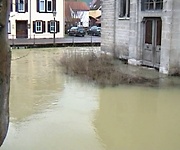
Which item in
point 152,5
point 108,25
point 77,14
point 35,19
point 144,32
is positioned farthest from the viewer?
point 77,14

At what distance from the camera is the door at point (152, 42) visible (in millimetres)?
19375

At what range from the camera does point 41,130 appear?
9.55 metres

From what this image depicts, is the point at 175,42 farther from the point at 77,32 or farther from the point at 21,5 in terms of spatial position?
the point at 77,32

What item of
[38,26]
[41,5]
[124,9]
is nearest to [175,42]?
[124,9]

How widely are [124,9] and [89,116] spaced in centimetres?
1412

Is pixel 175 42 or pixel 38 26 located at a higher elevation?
pixel 38 26

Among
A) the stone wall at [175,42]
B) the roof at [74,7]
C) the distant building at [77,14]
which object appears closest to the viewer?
the stone wall at [175,42]

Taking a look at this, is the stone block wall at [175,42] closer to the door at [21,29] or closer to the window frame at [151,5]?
the window frame at [151,5]

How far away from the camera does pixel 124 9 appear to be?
78.2 feet

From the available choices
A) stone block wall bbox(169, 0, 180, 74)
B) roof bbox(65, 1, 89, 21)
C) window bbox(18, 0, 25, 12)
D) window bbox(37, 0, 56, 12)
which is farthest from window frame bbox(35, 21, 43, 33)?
stone block wall bbox(169, 0, 180, 74)

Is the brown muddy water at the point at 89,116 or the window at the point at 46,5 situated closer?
the brown muddy water at the point at 89,116

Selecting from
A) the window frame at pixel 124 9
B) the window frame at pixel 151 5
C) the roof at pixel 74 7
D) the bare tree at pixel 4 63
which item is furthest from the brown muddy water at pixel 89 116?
the roof at pixel 74 7

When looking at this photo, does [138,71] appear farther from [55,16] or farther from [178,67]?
[55,16]

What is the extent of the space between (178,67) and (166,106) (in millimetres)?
5917
